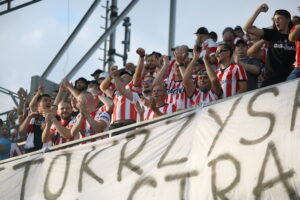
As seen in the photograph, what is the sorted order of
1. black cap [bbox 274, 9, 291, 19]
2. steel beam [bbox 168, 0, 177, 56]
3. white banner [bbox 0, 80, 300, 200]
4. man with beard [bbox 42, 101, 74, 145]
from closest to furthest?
white banner [bbox 0, 80, 300, 200], black cap [bbox 274, 9, 291, 19], man with beard [bbox 42, 101, 74, 145], steel beam [bbox 168, 0, 177, 56]

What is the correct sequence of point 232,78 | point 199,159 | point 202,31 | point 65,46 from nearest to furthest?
point 199,159 < point 232,78 < point 202,31 < point 65,46

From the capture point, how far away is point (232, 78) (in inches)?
356

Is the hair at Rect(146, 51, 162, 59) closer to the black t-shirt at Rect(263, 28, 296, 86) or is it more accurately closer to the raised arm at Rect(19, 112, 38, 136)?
the raised arm at Rect(19, 112, 38, 136)

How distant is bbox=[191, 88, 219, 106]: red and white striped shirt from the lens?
9.31 m

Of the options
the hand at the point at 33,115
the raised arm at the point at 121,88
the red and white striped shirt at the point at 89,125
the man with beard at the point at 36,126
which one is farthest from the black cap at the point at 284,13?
the hand at the point at 33,115

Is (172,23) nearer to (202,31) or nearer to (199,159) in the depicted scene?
(202,31)

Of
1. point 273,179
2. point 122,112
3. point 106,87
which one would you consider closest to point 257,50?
point 122,112

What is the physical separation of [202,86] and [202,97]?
0.51ft

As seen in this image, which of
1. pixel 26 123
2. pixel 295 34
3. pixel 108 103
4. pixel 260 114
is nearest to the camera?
pixel 260 114

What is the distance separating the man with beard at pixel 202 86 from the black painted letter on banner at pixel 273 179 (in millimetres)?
1911

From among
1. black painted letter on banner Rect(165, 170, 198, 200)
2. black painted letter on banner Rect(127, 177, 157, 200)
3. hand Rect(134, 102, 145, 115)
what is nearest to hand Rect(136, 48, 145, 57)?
hand Rect(134, 102, 145, 115)

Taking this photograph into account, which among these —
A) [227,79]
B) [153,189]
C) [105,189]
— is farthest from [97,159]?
[227,79]

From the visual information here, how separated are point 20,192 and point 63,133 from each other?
999 mm

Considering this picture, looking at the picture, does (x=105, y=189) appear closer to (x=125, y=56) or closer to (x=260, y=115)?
(x=260, y=115)
